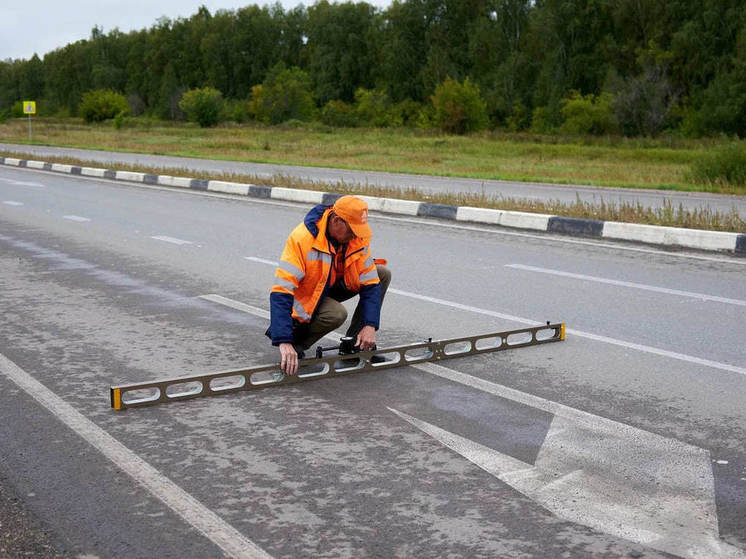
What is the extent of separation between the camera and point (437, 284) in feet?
28.2

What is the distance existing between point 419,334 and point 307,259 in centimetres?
151

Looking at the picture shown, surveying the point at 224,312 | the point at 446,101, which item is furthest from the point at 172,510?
the point at 446,101

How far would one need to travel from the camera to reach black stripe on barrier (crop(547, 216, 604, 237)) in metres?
12.3

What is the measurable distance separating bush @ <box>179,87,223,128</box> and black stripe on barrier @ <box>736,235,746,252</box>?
223 ft

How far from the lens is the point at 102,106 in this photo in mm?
96312

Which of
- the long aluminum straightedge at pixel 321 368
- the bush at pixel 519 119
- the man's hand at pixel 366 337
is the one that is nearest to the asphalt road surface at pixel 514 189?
the long aluminum straightedge at pixel 321 368

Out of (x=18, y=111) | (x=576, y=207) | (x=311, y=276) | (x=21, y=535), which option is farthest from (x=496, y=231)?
(x=18, y=111)

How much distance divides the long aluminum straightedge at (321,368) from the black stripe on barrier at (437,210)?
26.6 feet

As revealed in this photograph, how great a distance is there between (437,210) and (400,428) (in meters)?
10.6

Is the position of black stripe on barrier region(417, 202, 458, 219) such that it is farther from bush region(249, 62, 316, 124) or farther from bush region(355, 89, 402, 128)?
bush region(249, 62, 316, 124)

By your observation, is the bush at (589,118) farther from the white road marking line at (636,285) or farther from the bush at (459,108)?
the white road marking line at (636,285)

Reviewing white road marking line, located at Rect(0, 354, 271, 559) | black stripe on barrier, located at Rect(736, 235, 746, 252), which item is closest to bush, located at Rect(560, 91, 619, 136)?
black stripe on barrier, located at Rect(736, 235, 746, 252)

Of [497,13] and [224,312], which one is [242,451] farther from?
[497,13]

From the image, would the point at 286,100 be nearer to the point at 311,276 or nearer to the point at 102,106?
the point at 102,106
